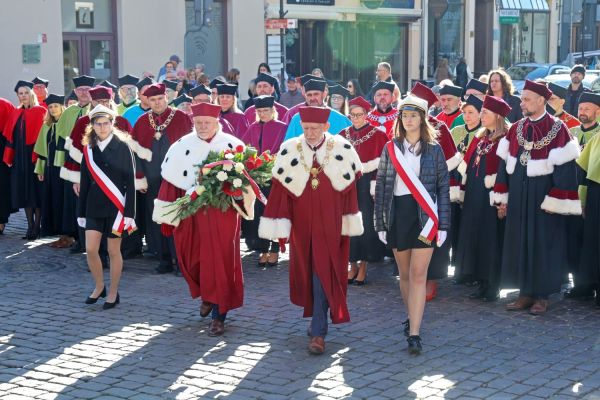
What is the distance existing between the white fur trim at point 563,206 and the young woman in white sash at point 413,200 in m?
1.34

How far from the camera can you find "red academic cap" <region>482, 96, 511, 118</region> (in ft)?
30.8

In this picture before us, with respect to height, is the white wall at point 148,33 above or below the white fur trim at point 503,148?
above

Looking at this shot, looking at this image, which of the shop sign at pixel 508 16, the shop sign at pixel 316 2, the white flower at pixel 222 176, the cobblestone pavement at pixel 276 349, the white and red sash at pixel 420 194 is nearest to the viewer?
the cobblestone pavement at pixel 276 349

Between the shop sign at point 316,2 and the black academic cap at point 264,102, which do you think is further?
the shop sign at point 316,2

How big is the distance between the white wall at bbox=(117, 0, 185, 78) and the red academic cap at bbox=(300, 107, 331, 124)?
19993mm

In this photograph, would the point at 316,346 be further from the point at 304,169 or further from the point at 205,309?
the point at 205,309

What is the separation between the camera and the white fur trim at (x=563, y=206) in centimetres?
889

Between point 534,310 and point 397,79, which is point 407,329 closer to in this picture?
point 534,310

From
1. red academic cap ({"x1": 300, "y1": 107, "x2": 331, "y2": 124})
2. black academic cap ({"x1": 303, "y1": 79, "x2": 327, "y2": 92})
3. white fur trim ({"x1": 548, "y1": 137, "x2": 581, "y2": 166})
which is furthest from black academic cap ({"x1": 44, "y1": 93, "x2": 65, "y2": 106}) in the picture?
white fur trim ({"x1": 548, "y1": 137, "x2": 581, "y2": 166})

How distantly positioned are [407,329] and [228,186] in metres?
1.91

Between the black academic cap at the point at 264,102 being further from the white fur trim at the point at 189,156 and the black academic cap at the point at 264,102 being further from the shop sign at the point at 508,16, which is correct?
the shop sign at the point at 508,16

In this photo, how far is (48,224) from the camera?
13.4 m

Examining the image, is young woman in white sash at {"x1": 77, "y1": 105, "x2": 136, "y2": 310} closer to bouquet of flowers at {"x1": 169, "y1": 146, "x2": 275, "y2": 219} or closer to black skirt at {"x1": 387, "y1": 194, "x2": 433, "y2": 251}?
bouquet of flowers at {"x1": 169, "y1": 146, "x2": 275, "y2": 219}

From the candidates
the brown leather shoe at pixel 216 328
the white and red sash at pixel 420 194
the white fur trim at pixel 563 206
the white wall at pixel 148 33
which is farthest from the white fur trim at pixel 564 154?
the white wall at pixel 148 33
